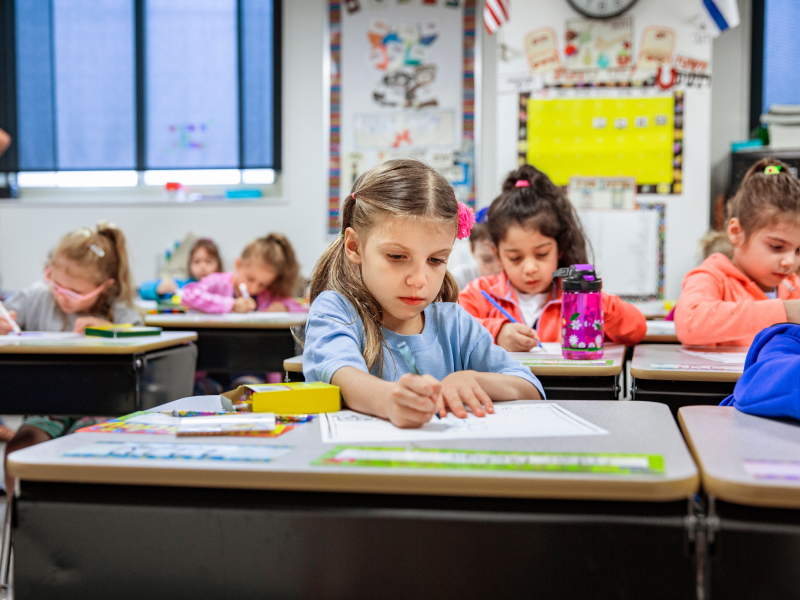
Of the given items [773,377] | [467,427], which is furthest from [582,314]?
[467,427]

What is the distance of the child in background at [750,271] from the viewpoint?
5.51 ft

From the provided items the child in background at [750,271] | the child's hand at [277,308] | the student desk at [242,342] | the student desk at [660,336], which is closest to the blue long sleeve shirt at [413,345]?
the child in background at [750,271]

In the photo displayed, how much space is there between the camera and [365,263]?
1.19m

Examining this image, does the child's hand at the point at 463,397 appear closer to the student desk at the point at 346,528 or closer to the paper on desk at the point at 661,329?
the student desk at the point at 346,528

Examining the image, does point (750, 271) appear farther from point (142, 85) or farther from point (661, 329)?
point (142, 85)

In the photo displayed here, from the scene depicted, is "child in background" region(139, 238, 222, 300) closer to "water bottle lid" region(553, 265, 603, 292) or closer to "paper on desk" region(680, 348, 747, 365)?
"water bottle lid" region(553, 265, 603, 292)

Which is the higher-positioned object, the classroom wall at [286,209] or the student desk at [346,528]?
the classroom wall at [286,209]

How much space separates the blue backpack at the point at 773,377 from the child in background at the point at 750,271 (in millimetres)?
759

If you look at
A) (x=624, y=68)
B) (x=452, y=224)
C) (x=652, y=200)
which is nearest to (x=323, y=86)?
(x=624, y=68)

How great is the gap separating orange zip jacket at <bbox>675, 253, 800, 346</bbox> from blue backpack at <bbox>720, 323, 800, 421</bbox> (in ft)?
2.48

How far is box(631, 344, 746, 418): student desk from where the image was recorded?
1.29m

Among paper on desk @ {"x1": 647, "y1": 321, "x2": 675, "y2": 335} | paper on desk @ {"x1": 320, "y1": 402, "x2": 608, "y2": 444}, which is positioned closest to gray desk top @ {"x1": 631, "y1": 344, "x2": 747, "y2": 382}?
paper on desk @ {"x1": 647, "y1": 321, "x2": 675, "y2": 335}

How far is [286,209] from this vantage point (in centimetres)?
465

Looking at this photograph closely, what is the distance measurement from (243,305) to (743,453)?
2.83 m
